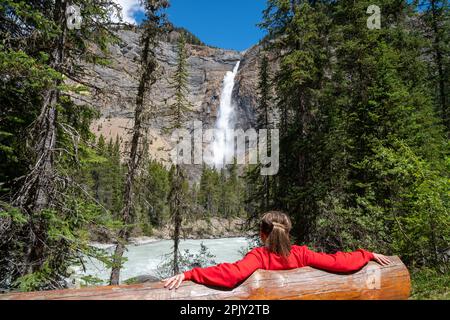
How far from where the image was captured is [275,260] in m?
3.07

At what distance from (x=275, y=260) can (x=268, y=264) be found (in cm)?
8

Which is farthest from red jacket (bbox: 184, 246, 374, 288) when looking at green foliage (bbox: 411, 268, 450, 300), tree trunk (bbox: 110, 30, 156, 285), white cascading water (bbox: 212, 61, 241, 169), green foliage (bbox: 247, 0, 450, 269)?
A: white cascading water (bbox: 212, 61, 241, 169)

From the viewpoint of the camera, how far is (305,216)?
13922 millimetres

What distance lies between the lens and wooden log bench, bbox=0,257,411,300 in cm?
258

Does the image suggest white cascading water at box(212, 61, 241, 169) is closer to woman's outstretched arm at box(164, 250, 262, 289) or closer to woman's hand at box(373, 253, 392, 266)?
woman's hand at box(373, 253, 392, 266)

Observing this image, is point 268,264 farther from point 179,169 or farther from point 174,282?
point 179,169

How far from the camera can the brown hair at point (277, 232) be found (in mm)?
3123

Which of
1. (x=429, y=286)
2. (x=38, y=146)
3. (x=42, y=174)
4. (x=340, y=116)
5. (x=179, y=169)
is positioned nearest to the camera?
(x=429, y=286)

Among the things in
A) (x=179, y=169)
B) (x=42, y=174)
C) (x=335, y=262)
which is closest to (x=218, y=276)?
(x=335, y=262)

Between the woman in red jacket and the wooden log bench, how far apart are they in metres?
0.06

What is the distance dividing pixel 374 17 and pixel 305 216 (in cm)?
962

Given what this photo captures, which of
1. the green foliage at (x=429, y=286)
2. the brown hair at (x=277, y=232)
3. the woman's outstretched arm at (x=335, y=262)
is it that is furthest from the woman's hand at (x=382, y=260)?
the green foliage at (x=429, y=286)

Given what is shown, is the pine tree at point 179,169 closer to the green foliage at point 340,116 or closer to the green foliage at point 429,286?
the green foliage at point 340,116
